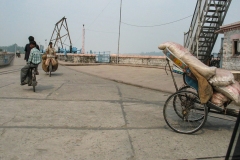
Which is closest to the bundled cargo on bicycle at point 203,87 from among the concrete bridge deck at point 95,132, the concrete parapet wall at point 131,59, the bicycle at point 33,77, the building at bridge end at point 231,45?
the concrete bridge deck at point 95,132

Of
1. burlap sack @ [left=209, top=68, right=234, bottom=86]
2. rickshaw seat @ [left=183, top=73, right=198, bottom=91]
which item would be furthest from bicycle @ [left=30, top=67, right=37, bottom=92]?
burlap sack @ [left=209, top=68, right=234, bottom=86]

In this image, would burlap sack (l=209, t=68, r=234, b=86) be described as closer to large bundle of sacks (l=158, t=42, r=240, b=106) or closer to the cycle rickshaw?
large bundle of sacks (l=158, t=42, r=240, b=106)

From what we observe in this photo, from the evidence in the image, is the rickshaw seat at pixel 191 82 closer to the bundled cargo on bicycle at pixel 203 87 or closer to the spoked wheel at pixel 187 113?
the bundled cargo on bicycle at pixel 203 87

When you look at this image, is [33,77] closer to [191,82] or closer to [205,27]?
[191,82]

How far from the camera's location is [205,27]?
13242 mm

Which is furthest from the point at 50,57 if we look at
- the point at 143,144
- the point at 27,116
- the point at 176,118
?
the point at 143,144

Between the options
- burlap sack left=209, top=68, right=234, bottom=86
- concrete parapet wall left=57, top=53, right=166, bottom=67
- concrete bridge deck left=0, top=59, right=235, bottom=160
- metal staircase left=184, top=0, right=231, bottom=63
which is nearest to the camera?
concrete bridge deck left=0, top=59, right=235, bottom=160

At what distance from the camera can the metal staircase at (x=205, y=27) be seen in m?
12.3

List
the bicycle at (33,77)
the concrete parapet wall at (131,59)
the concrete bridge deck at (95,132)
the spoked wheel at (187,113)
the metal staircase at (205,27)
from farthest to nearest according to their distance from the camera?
the concrete parapet wall at (131,59)
the metal staircase at (205,27)
the bicycle at (33,77)
the spoked wheel at (187,113)
the concrete bridge deck at (95,132)

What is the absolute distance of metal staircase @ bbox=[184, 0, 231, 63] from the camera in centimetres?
1231

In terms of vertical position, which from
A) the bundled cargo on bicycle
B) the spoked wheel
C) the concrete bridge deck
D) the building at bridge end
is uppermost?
the building at bridge end

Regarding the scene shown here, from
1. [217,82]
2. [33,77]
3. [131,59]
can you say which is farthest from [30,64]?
[131,59]

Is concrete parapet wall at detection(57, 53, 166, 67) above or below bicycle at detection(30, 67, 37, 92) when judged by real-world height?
above

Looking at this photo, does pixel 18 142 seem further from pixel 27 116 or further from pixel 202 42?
pixel 202 42
